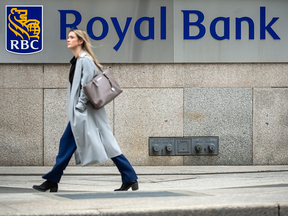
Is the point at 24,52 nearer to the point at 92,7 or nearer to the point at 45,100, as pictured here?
the point at 45,100

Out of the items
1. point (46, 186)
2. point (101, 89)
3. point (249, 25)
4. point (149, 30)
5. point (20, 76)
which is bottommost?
point (46, 186)

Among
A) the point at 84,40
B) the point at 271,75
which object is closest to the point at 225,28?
the point at 271,75

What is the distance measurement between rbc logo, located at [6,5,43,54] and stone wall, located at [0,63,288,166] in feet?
1.24

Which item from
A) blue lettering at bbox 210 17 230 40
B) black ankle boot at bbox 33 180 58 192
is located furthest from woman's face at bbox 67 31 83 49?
blue lettering at bbox 210 17 230 40

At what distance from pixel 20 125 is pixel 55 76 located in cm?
118

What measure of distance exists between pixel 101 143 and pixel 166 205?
1494 mm

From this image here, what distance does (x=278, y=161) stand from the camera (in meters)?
8.95

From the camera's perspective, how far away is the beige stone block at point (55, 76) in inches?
346

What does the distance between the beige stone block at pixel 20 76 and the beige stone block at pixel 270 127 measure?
4.34 meters

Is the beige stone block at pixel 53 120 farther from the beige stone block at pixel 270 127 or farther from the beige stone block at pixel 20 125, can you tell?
the beige stone block at pixel 270 127

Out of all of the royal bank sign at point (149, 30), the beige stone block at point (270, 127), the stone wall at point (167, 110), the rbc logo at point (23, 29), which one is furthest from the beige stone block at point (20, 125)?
the beige stone block at point (270, 127)

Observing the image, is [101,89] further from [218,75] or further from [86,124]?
[218,75]

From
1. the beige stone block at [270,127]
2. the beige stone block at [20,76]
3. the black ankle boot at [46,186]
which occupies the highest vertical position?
the beige stone block at [20,76]

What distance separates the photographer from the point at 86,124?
496 cm
